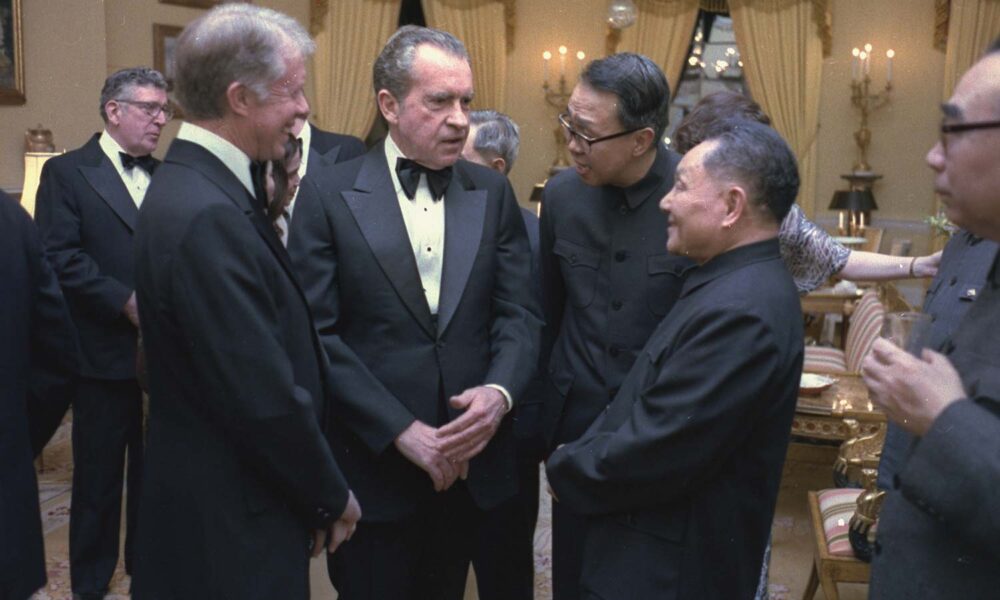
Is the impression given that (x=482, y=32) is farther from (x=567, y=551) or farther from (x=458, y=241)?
(x=567, y=551)

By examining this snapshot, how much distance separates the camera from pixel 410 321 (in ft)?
7.92

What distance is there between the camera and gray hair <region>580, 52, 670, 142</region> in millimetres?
2375

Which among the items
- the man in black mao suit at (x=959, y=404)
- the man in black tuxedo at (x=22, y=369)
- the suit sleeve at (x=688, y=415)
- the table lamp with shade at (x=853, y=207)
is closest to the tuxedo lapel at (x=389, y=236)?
the suit sleeve at (x=688, y=415)

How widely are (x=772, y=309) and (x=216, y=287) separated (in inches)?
40.6

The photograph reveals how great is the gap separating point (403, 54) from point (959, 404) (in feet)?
5.13

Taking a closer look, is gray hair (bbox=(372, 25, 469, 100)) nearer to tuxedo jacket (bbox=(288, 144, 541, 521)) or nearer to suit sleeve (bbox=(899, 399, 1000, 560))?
tuxedo jacket (bbox=(288, 144, 541, 521))

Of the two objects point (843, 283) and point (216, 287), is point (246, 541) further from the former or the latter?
point (843, 283)

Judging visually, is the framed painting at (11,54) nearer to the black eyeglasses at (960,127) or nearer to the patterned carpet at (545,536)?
the patterned carpet at (545,536)

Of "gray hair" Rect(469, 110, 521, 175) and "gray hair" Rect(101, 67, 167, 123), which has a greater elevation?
"gray hair" Rect(101, 67, 167, 123)

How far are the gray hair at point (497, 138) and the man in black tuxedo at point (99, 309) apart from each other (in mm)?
1326

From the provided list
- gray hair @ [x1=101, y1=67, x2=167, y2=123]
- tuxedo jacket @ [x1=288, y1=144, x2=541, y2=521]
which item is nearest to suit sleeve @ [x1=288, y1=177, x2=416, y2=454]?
tuxedo jacket @ [x1=288, y1=144, x2=541, y2=521]

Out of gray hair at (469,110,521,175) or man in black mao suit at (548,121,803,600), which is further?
gray hair at (469,110,521,175)

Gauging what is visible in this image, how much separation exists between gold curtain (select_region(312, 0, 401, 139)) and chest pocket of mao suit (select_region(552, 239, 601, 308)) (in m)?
8.30

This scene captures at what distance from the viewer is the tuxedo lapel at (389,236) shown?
240cm
